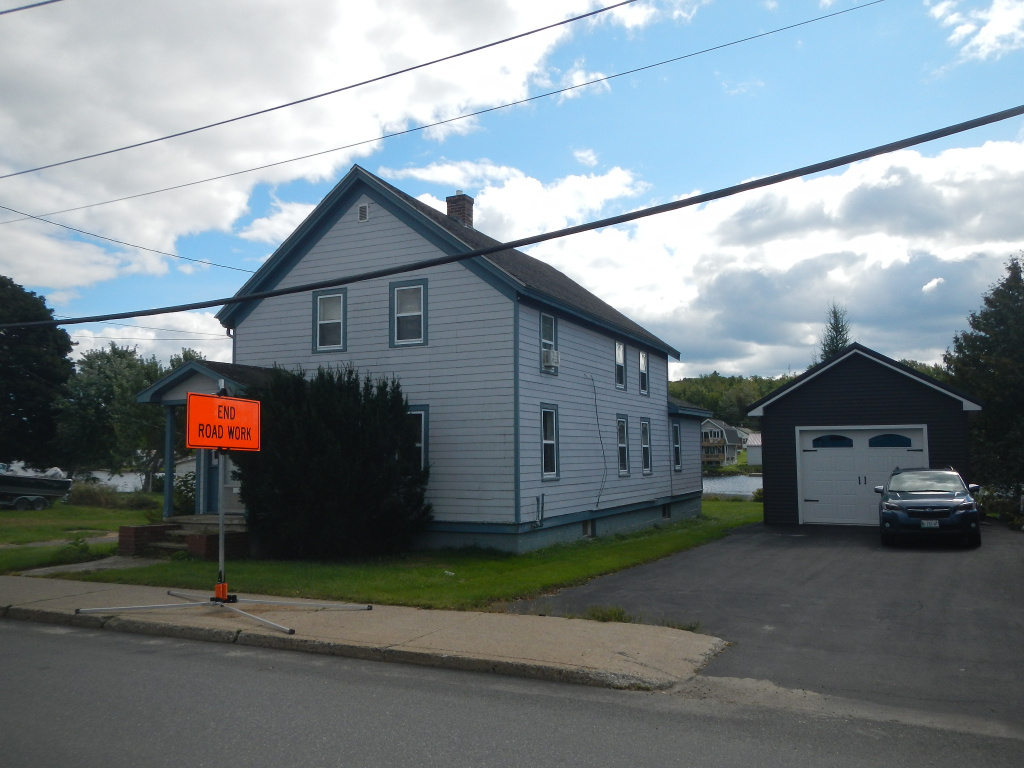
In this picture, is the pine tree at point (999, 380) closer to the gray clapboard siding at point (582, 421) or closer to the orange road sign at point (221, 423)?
the gray clapboard siding at point (582, 421)

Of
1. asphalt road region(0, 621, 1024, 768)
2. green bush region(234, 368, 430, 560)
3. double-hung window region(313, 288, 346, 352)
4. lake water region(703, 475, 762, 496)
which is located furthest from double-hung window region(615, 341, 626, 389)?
lake water region(703, 475, 762, 496)

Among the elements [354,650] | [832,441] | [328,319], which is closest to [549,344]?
[328,319]

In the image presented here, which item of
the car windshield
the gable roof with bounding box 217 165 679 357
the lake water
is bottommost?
the lake water

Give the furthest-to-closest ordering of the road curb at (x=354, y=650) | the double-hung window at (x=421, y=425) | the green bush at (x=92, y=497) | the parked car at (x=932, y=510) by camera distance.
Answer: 1. the green bush at (x=92, y=497)
2. the double-hung window at (x=421, y=425)
3. the parked car at (x=932, y=510)
4. the road curb at (x=354, y=650)

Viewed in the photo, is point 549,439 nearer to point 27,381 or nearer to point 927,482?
point 927,482

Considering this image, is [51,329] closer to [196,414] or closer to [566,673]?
[196,414]

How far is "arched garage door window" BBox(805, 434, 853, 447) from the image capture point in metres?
22.2

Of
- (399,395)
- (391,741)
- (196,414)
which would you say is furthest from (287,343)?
(391,741)

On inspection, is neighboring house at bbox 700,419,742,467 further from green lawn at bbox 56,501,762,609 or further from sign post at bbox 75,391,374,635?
sign post at bbox 75,391,374,635

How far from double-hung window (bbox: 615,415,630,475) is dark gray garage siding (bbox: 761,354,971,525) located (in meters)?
3.78

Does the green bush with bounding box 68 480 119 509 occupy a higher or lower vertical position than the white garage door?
lower

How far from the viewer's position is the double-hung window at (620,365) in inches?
906

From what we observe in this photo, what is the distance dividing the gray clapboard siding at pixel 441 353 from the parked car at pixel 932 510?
312 inches

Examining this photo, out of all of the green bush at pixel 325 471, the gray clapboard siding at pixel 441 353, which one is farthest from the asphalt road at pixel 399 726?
→ the gray clapboard siding at pixel 441 353
